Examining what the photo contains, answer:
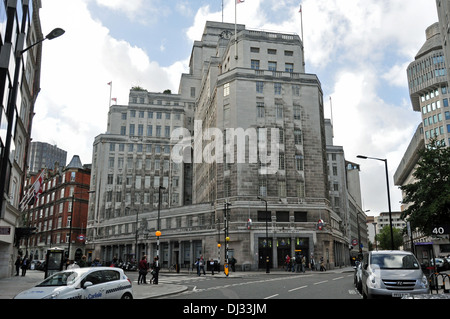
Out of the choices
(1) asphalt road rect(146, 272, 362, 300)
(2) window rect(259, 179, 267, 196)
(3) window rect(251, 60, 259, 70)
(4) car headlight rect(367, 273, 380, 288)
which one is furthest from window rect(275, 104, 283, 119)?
(4) car headlight rect(367, 273, 380, 288)

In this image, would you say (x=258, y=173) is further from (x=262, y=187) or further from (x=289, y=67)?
(x=289, y=67)

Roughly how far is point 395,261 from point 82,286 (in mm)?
11136

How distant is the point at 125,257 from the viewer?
72.0m

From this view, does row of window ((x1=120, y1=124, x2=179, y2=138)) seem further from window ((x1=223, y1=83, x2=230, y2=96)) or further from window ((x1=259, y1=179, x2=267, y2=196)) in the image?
window ((x1=259, y1=179, x2=267, y2=196))

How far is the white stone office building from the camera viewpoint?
171 ft

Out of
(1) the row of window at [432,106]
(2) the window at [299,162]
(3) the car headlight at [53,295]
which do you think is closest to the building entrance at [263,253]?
(2) the window at [299,162]

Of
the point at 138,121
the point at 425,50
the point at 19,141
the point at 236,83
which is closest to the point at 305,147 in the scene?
the point at 236,83

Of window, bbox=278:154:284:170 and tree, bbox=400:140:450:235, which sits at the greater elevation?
window, bbox=278:154:284:170

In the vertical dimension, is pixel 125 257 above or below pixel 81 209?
below

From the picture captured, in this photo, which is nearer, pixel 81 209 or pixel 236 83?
pixel 236 83

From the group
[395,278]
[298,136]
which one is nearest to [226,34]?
[298,136]

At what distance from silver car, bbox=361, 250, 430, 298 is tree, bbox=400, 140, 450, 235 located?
12717mm
